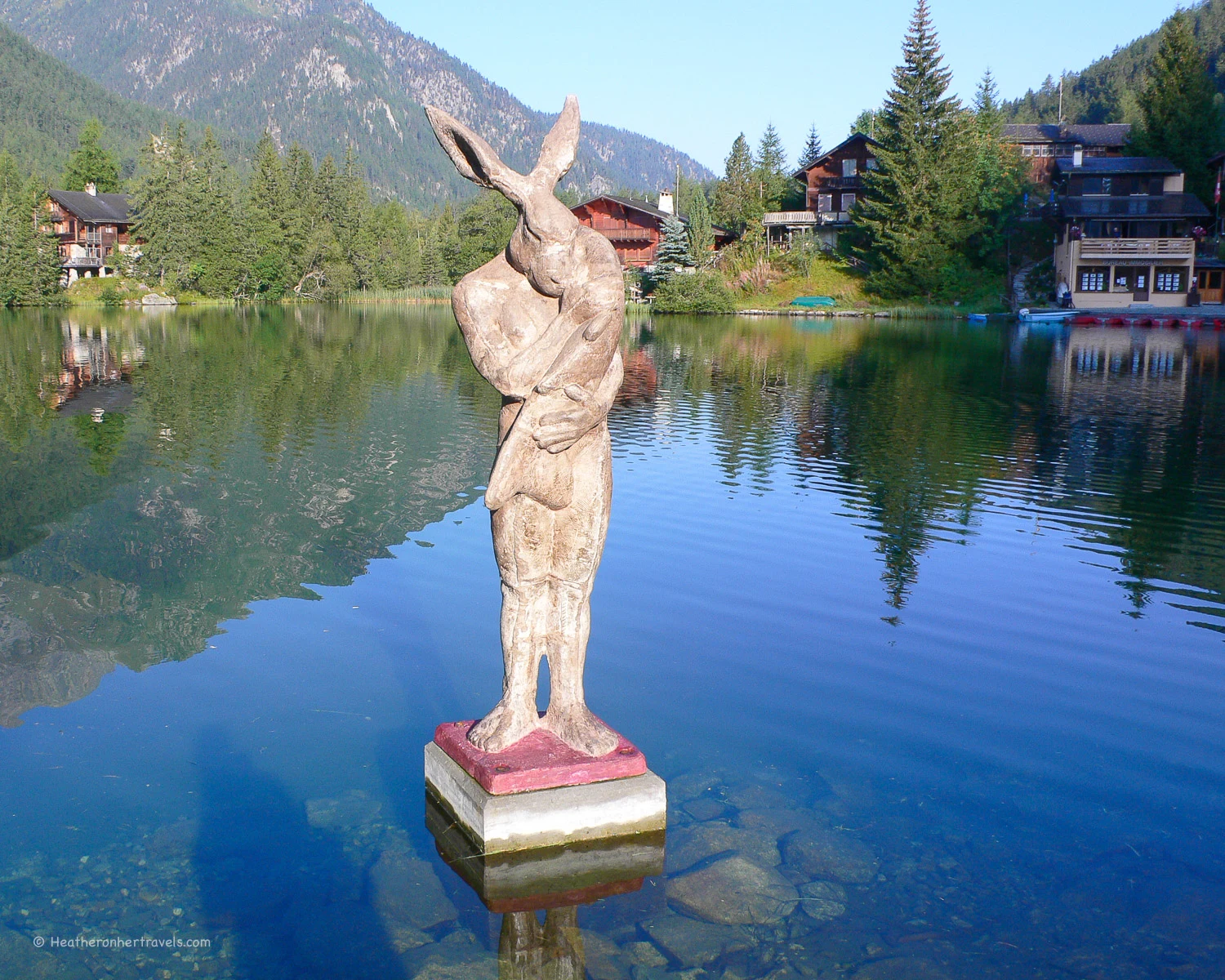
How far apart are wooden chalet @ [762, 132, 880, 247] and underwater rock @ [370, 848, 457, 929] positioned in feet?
273

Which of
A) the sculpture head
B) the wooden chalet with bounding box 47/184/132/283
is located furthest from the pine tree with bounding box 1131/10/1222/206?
the wooden chalet with bounding box 47/184/132/283

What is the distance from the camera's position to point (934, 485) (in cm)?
1762

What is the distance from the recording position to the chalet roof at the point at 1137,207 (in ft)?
238

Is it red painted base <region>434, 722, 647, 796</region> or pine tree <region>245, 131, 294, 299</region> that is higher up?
pine tree <region>245, 131, 294, 299</region>

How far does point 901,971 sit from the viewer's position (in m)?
5.17

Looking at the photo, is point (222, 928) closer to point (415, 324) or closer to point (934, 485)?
point (934, 485)

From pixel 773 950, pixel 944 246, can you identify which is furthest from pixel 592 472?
pixel 944 246

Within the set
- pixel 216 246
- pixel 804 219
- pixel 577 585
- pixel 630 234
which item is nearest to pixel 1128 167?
pixel 804 219

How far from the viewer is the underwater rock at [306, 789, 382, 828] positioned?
643 cm

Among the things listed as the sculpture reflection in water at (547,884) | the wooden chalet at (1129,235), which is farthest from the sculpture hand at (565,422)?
the wooden chalet at (1129,235)

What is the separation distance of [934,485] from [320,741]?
1273 centimetres

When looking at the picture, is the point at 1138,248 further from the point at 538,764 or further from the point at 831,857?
the point at 538,764

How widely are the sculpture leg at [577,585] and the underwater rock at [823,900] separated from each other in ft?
4.37

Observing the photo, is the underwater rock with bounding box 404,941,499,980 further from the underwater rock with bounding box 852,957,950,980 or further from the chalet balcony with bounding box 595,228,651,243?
the chalet balcony with bounding box 595,228,651,243
